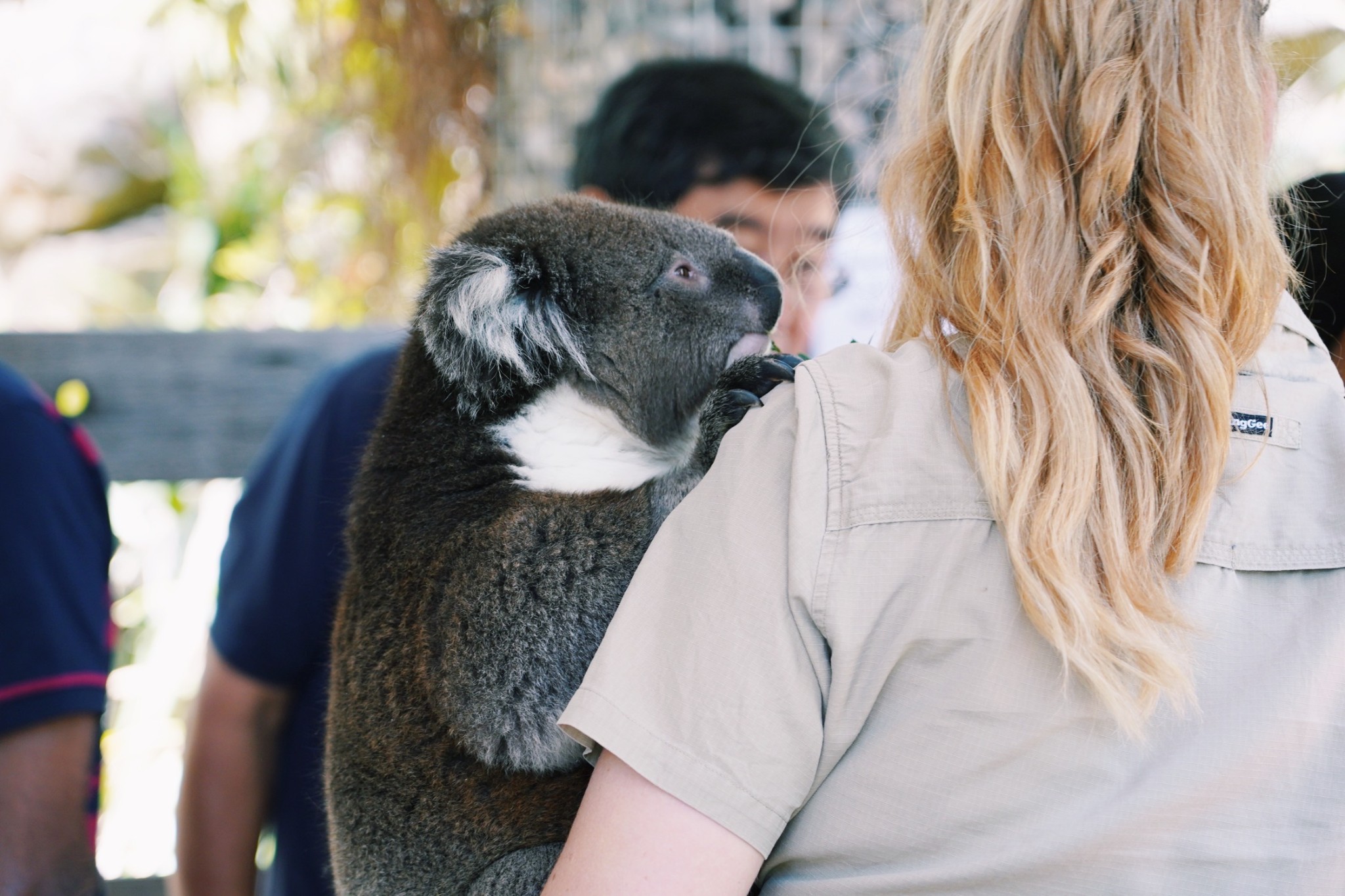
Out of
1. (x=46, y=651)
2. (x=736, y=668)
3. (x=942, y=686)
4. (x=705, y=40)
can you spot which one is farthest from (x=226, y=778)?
(x=705, y=40)

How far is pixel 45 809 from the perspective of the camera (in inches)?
63.7

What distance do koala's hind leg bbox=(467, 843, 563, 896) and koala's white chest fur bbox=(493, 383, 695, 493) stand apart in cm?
48

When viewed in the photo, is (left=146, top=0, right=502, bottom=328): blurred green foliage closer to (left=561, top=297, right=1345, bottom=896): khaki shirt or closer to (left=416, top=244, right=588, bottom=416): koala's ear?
(left=416, top=244, right=588, bottom=416): koala's ear

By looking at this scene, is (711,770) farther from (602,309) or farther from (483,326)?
(602,309)

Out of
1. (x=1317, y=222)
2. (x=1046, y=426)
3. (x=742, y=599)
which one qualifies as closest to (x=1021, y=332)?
(x=1046, y=426)

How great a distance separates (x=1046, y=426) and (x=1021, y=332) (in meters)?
0.10

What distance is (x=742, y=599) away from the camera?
91 cm

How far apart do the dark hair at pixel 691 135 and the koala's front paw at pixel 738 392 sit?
95 cm

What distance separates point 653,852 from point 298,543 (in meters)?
1.08

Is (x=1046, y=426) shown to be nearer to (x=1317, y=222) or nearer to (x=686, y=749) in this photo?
(x=686, y=749)

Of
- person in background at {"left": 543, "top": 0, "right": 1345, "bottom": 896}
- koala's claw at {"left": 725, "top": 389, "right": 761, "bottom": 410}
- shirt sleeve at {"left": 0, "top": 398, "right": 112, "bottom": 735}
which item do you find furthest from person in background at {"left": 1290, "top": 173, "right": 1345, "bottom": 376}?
shirt sleeve at {"left": 0, "top": 398, "right": 112, "bottom": 735}

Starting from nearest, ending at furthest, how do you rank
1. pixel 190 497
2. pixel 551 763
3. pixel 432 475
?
pixel 551 763 → pixel 432 475 → pixel 190 497

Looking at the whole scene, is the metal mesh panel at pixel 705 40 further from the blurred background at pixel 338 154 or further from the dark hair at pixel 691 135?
the dark hair at pixel 691 135

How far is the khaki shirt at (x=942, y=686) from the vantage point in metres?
0.86
